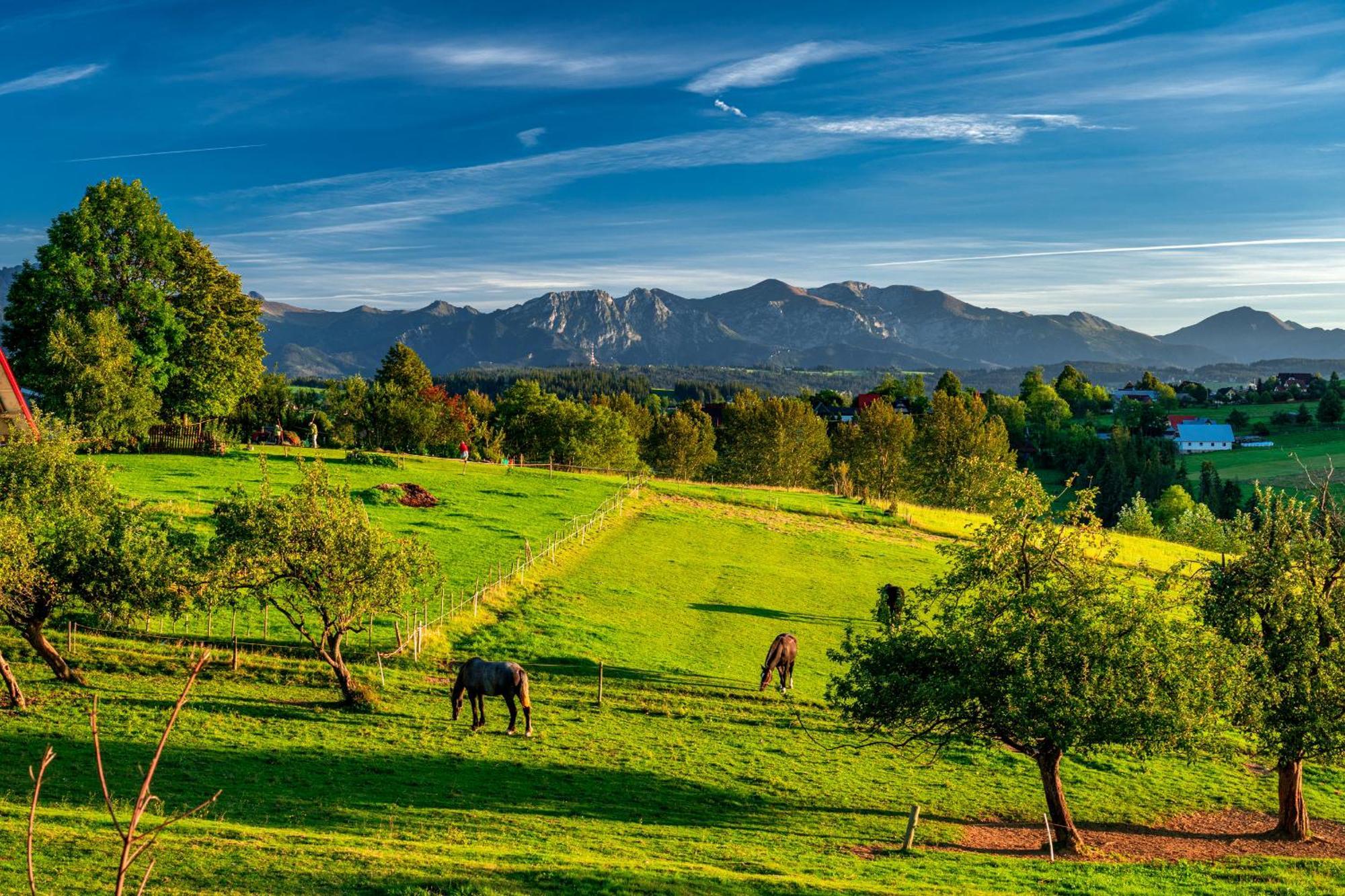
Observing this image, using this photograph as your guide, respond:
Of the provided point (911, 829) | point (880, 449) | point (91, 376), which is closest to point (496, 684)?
point (911, 829)

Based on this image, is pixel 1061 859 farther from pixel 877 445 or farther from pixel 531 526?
pixel 877 445

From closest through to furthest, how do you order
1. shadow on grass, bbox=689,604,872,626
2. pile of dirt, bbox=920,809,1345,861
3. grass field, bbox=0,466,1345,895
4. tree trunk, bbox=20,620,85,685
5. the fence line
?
grass field, bbox=0,466,1345,895 → pile of dirt, bbox=920,809,1345,861 → tree trunk, bbox=20,620,85,685 → the fence line → shadow on grass, bbox=689,604,872,626

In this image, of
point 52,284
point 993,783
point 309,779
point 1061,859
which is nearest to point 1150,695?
point 1061,859

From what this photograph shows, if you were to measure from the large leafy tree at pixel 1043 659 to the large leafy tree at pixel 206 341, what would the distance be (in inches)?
2560

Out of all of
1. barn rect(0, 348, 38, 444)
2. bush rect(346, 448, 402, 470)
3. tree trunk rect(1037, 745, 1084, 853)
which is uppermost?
barn rect(0, 348, 38, 444)

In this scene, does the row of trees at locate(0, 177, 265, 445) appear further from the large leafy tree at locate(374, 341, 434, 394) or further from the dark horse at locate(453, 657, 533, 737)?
the dark horse at locate(453, 657, 533, 737)

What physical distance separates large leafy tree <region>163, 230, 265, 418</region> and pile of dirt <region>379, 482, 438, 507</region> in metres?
19.5

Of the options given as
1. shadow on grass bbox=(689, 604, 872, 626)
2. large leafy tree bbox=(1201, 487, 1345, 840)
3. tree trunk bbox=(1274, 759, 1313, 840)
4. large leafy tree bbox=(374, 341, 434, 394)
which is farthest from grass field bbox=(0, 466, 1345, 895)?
large leafy tree bbox=(374, 341, 434, 394)

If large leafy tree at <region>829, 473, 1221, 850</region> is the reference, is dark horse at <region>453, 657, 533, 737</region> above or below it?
below

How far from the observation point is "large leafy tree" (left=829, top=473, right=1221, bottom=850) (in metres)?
25.3

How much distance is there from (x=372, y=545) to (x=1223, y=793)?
32.1 m

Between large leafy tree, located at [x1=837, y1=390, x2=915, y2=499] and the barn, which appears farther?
large leafy tree, located at [x1=837, y1=390, x2=915, y2=499]

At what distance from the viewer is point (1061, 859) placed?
2603 centimetres

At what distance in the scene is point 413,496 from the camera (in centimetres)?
6769
